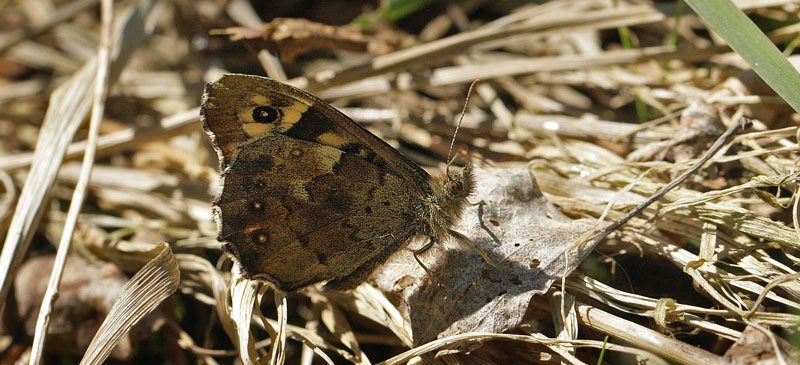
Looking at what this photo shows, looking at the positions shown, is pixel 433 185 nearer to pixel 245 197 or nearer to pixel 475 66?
pixel 245 197

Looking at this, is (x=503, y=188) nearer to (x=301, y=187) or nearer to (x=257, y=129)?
(x=301, y=187)

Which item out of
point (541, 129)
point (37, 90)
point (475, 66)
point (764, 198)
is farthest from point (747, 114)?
point (37, 90)

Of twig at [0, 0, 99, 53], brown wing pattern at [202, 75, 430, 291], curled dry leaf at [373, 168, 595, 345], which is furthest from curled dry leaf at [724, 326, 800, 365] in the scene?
twig at [0, 0, 99, 53]

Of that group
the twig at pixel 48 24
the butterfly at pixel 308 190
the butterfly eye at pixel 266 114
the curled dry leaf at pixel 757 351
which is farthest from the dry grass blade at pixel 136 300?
the twig at pixel 48 24

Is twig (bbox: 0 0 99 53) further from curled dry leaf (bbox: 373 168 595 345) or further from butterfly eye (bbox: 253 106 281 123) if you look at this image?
curled dry leaf (bbox: 373 168 595 345)

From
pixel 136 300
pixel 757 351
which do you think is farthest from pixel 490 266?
pixel 136 300

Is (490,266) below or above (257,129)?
below
